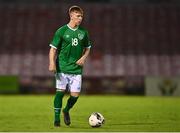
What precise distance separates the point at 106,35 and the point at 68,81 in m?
24.1

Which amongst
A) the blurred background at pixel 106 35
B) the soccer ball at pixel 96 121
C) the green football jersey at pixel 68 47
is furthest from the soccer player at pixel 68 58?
the blurred background at pixel 106 35

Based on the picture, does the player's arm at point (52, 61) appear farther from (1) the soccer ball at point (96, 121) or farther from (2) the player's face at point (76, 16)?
(1) the soccer ball at point (96, 121)

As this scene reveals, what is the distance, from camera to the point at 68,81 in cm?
1029

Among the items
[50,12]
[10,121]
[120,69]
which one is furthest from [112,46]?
[10,121]

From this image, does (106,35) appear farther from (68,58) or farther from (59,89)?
(59,89)

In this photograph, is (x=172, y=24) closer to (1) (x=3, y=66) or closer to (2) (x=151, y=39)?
(2) (x=151, y=39)

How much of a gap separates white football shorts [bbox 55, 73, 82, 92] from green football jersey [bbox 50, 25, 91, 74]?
8 centimetres

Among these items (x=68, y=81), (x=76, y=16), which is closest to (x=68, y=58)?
(x=68, y=81)

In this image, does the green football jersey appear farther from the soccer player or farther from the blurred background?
the blurred background

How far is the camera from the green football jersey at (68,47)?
10.2 meters

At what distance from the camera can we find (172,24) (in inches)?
1371

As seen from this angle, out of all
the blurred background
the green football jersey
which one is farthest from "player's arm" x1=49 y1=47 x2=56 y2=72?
the blurred background

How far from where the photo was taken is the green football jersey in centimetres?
1020

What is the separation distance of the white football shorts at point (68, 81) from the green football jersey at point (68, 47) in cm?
8
